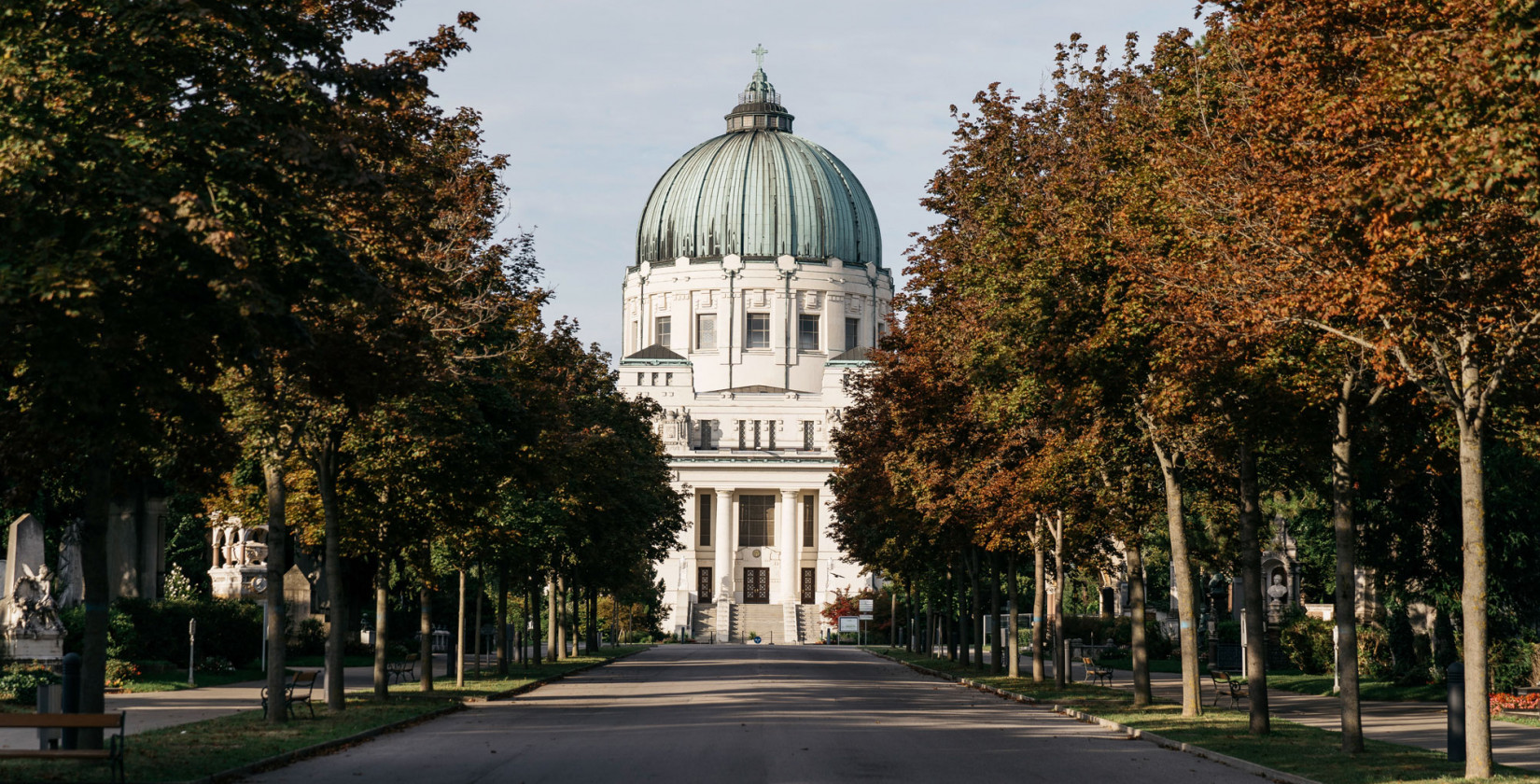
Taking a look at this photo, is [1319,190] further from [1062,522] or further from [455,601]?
[455,601]

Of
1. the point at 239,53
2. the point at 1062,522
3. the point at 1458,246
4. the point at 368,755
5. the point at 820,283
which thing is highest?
the point at 820,283

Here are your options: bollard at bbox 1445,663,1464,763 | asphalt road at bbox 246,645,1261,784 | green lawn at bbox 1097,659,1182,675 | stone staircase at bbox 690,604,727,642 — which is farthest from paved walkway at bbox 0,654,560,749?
stone staircase at bbox 690,604,727,642

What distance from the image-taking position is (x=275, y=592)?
26594 millimetres

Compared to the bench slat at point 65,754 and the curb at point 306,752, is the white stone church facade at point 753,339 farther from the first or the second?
the bench slat at point 65,754

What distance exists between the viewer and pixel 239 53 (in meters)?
17.9

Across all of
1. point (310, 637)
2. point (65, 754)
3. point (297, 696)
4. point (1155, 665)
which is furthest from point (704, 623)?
point (65, 754)

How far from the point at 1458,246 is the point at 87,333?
44.9 ft

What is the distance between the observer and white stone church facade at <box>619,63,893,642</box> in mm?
143625

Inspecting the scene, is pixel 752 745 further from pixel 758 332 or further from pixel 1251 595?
pixel 758 332

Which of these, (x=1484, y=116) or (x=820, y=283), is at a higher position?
(x=820, y=283)

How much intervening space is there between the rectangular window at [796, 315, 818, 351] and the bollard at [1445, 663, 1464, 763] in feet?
427

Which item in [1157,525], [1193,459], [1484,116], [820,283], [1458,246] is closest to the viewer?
[1484,116]

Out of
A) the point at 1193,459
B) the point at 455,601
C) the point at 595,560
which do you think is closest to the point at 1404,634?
the point at 1193,459

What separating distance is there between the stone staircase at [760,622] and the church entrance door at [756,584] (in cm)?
944
